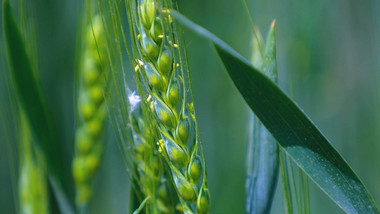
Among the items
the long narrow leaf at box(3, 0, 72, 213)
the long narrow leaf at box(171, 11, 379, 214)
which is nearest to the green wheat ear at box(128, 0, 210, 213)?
the long narrow leaf at box(171, 11, 379, 214)

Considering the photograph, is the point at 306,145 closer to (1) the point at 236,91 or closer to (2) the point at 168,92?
(2) the point at 168,92

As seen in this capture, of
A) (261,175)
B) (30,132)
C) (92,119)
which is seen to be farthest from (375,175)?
(30,132)

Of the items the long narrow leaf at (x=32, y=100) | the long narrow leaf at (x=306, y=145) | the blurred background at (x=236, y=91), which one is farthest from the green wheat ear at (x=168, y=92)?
the blurred background at (x=236, y=91)

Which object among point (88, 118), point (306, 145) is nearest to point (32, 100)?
point (88, 118)

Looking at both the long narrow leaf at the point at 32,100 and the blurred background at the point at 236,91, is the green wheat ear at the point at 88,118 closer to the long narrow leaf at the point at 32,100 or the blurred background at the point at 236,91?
the long narrow leaf at the point at 32,100

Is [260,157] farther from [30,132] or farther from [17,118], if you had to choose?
[17,118]
